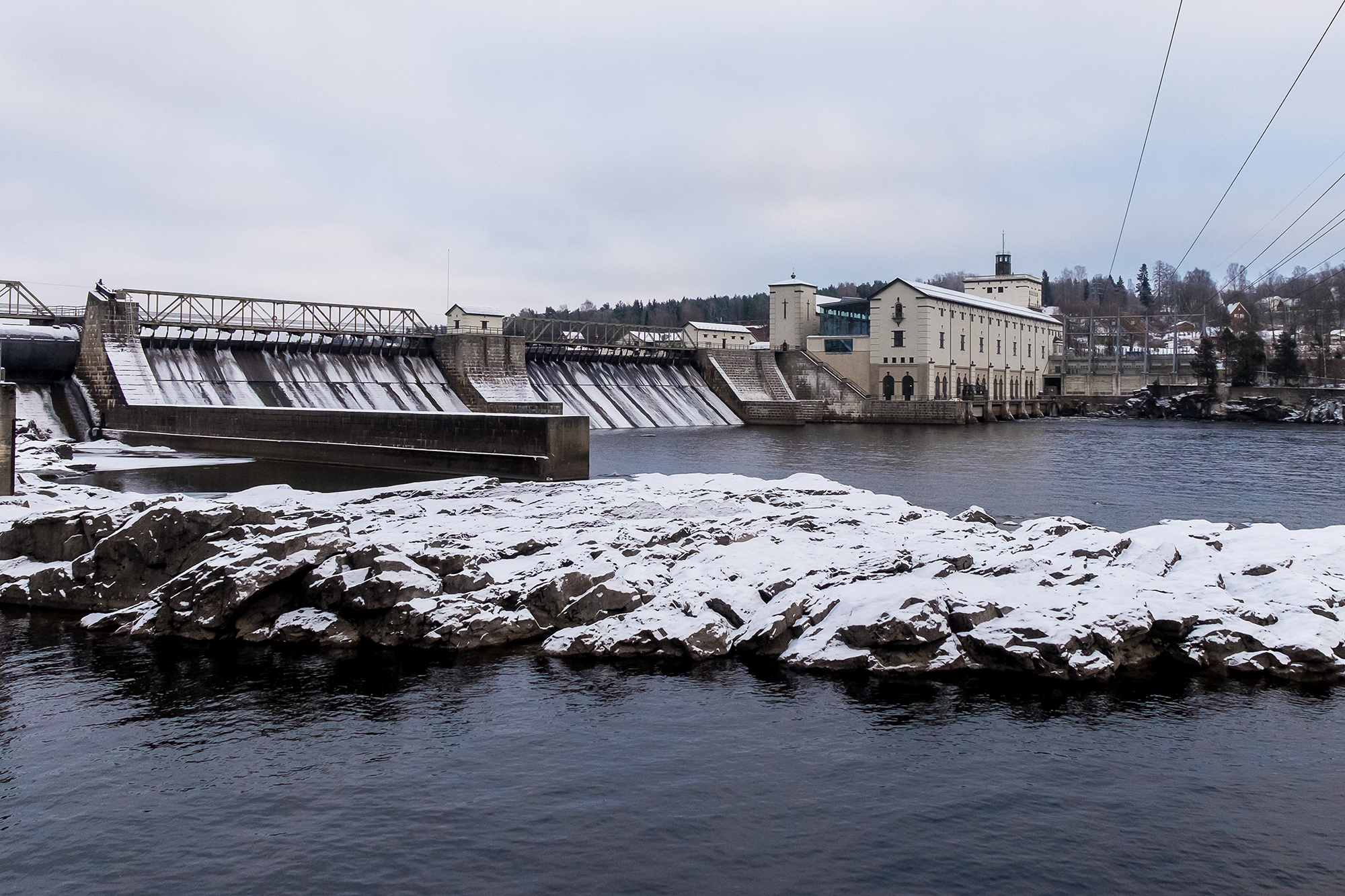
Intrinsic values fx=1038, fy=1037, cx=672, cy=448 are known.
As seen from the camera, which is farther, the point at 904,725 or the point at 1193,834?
the point at 904,725

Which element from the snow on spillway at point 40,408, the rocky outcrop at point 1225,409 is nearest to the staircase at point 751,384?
the rocky outcrop at point 1225,409

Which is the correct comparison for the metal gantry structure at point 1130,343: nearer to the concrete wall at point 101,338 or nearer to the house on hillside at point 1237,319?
the house on hillside at point 1237,319

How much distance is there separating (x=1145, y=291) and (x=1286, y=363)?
114983mm

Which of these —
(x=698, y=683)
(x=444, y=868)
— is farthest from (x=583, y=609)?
(x=444, y=868)

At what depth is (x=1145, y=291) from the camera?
188m

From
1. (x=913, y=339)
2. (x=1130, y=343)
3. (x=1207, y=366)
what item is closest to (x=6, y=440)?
(x=913, y=339)

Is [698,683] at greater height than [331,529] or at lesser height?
lesser

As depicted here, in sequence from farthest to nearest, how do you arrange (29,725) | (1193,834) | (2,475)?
(2,475) → (29,725) → (1193,834)

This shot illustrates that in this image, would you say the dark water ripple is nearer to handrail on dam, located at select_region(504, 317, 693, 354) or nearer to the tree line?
handrail on dam, located at select_region(504, 317, 693, 354)

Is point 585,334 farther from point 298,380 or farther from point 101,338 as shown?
point 101,338

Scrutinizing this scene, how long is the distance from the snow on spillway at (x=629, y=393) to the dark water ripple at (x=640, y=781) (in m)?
43.7

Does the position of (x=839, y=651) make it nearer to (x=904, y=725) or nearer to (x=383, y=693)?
(x=904, y=725)

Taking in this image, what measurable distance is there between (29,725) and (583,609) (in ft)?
21.2

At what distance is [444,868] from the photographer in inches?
312
